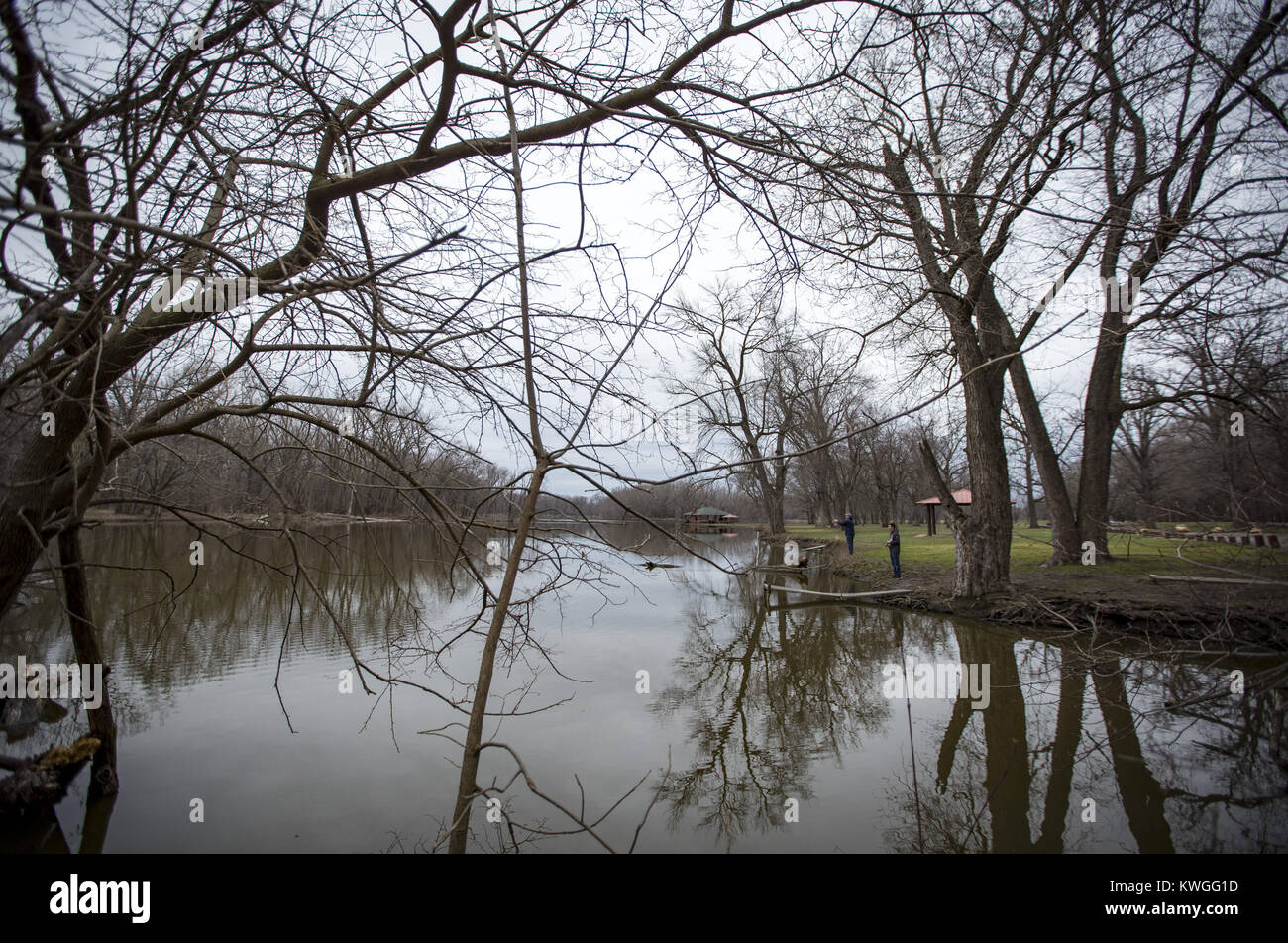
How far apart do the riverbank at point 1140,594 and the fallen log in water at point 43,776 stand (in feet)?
26.1

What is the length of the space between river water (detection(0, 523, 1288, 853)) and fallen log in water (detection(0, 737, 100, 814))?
184mm

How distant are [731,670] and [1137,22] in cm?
857

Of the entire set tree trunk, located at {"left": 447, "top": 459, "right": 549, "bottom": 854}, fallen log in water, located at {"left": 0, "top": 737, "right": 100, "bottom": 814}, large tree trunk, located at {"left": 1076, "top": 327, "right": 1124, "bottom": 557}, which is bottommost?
fallen log in water, located at {"left": 0, "top": 737, "right": 100, "bottom": 814}

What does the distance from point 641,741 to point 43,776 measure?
5.21m

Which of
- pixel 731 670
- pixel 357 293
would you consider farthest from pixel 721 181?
pixel 731 670

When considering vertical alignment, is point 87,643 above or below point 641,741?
above

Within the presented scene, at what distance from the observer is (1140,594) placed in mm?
10695

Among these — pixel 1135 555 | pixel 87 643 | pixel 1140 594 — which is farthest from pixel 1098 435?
pixel 87 643

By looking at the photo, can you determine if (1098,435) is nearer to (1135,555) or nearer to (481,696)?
(1135,555)

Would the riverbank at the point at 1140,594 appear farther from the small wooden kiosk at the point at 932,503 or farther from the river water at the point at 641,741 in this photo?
the small wooden kiosk at the point at 932,503

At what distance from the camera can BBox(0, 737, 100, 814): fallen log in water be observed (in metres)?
5.06

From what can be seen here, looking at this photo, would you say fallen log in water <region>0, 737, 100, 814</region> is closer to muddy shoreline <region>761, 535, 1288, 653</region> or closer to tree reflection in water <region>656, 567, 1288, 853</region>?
tree reflection in water <region>656, 567, 1288, 853</region>

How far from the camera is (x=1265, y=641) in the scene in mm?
7918

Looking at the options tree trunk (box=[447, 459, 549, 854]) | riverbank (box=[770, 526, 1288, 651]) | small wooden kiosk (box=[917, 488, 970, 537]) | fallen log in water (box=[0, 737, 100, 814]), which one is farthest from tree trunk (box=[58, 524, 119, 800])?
small wooden kiosk (box=[917, 488, 970, 537])
